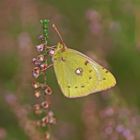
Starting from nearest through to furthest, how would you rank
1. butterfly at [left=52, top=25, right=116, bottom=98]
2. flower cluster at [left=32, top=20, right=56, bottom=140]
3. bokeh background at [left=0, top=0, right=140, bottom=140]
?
flower cluster at [left=32, top=20, right=56, bottom=140] → butterfly at [left=52, top=25, right=116, bottom=98] → bokeh background at [left=0, top=0, right=140, bottom=140]

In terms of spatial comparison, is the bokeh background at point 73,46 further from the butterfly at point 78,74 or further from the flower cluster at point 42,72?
the flower cluster at point 42,72

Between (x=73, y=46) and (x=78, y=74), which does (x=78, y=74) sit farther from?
(x=73, y=46)

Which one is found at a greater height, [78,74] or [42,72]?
[78,74]

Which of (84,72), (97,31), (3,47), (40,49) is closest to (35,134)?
(84,72)

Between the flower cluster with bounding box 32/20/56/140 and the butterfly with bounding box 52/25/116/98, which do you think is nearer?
the flower cluster with bounding box 32/20/56/140

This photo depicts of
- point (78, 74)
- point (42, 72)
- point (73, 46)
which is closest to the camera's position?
point (42, 72)

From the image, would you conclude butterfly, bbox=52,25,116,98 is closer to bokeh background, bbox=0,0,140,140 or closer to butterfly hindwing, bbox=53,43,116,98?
butterfly hindwing, bbox=53,43,116,98

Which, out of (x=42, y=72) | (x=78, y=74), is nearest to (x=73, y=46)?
(x=78, y=74)

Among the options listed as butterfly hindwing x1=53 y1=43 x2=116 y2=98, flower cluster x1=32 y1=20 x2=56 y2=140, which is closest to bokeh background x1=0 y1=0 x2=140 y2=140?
butterfly hindwing x1=53 y1=43 x2=116 y2=98
